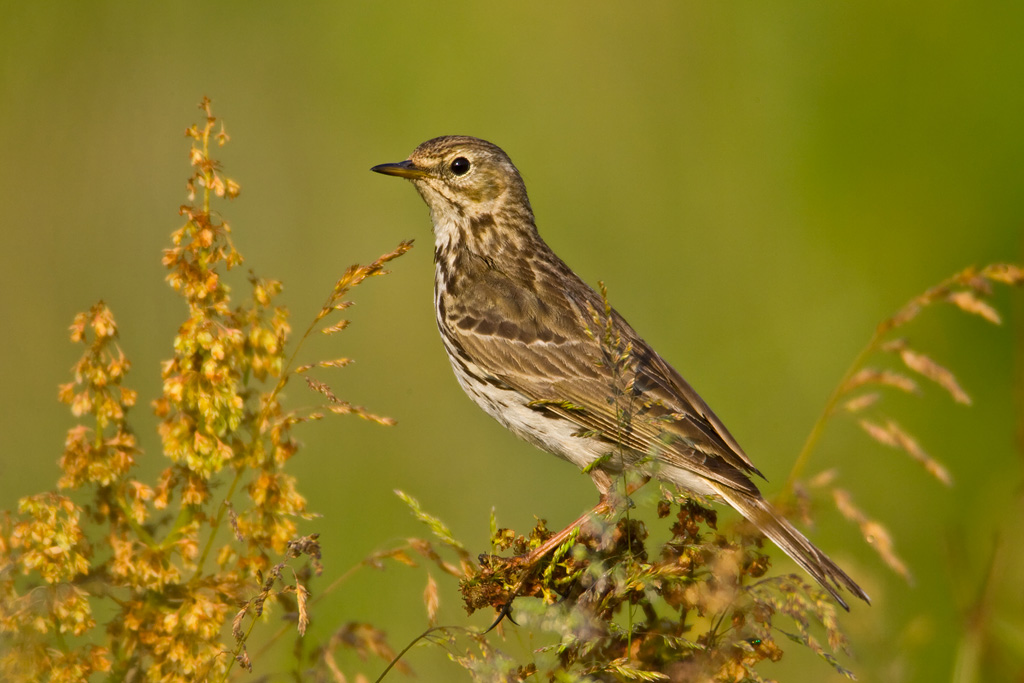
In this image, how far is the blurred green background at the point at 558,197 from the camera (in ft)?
21.0

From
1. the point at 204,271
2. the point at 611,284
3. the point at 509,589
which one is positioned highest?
the point at 611,284

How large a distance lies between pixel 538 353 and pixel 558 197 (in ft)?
10.2

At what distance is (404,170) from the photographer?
5523 mm

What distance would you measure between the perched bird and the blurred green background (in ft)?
4.15

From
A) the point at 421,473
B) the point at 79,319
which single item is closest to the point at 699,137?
the point at 421,473

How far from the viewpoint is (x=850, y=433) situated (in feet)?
22.4

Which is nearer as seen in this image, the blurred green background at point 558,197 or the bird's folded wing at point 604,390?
the bird's folded wing at point 604,390

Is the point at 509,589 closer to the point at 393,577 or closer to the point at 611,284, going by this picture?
the point at 393,577

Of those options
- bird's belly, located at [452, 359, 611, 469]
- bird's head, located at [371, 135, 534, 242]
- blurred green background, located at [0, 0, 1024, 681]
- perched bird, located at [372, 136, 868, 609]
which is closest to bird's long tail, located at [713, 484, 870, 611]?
perched bird, located at [372, 136, 868, 609]

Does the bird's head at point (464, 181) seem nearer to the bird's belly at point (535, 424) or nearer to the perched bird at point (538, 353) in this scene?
the perched bird at point (538, 353)

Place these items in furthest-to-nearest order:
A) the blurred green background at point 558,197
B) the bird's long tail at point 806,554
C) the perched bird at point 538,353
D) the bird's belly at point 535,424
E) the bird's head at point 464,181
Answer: the blurred green background at point 558,197, the bird's head at point 464,181, the bird's belly at point 535,424, the perched bird at point 538,353, the bird's long tail at point 806,554

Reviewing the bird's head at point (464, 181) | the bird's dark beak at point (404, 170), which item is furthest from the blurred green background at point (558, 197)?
the bird's dark beak at point (404, 170)

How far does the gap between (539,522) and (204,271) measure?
135cm

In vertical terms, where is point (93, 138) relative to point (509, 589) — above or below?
above
